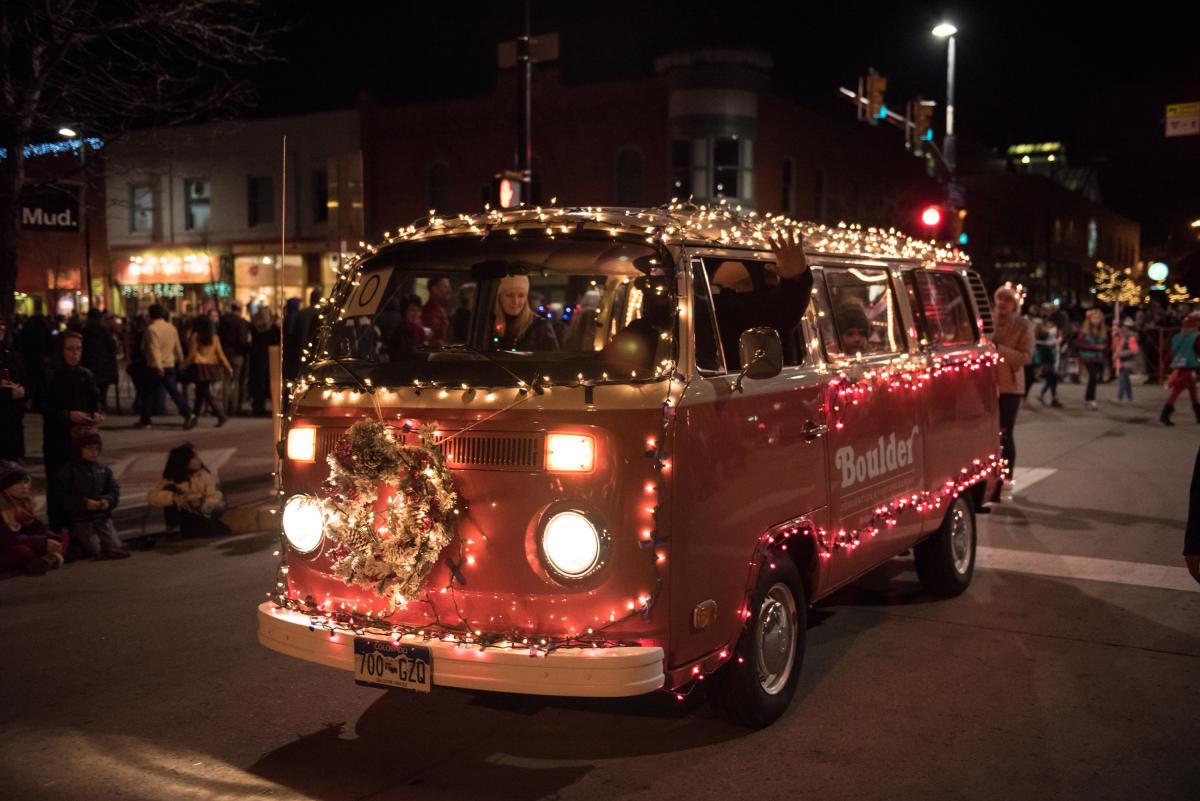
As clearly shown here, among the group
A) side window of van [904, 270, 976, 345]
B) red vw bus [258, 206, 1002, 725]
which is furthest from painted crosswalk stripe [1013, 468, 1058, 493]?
red vw bus [258, 206, 1002, 725]

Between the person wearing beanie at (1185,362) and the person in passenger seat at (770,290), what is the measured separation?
1463 centimetres

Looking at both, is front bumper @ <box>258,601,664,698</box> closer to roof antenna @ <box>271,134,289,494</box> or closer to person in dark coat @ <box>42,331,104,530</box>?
roof antenna @ <box>271,134,289,494</box>

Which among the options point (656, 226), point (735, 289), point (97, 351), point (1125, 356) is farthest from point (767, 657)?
point (1125, 356)

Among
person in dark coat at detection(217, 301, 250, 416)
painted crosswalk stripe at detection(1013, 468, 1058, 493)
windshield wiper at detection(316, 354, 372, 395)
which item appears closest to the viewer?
windshield wiper at detection(316, 354, 372, 395)

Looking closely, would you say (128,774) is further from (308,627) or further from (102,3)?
(102,3)

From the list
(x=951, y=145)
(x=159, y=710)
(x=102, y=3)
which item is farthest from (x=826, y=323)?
(x=951, y=145)

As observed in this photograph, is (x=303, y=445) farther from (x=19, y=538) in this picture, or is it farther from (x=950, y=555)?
(x=19, y=538)

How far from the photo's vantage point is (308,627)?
465cm

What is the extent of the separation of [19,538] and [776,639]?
6116mm

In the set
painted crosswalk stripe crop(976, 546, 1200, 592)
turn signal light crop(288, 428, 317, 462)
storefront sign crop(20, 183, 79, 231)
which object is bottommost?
painted crosswalk stripe crop(976, 546, 1200, 592)

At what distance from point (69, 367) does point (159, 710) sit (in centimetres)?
465

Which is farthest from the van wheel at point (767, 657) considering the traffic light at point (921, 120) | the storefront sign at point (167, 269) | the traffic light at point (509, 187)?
the storefront sign at point (167, 269)

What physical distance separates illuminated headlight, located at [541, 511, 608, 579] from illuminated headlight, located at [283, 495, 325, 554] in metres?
1.11

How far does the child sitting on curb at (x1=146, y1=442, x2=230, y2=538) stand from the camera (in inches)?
377
